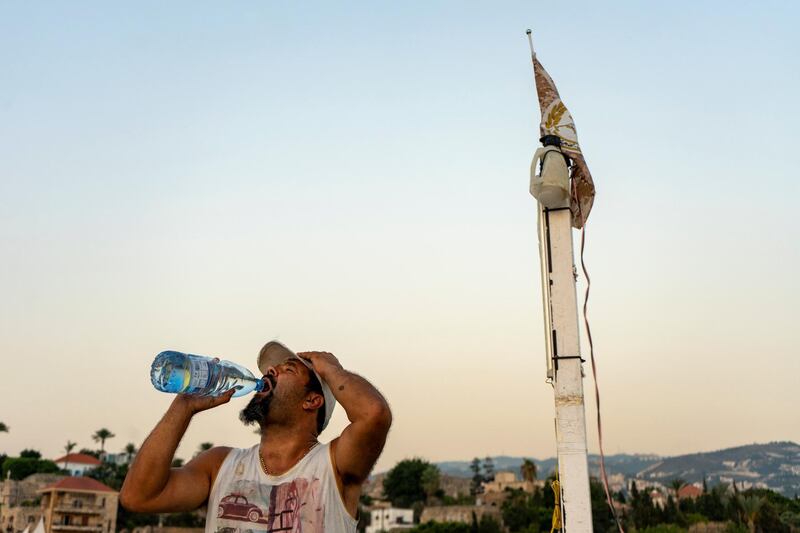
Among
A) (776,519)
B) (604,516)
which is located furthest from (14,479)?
(776,519)

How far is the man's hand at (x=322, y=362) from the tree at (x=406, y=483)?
8815 centimetres

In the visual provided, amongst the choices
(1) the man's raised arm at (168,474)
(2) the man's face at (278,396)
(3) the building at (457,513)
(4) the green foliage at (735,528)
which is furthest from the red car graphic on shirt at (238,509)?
(3) the building at (457,513)

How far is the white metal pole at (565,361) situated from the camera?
4270 millimetres

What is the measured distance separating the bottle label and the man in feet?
0.60

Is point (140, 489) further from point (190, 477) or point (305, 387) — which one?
point (305, 387)

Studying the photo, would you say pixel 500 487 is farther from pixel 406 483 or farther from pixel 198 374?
pixel 198 374

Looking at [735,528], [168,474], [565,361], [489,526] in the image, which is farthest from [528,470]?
[168,474]

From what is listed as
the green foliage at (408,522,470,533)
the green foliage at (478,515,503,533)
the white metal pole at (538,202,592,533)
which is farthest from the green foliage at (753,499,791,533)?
the white metal pole at (538,202,592,533)

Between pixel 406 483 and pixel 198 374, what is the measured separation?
90241 millimetres

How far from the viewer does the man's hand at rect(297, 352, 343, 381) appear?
10.9 feet

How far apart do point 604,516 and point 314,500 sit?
6245 centimetres

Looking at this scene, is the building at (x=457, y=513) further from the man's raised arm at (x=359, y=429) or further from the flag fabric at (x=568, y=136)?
the man's raised arm at (x=359, y=429)

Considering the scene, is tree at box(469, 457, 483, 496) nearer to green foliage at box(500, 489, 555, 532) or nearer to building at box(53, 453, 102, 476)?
green foliage at box(500, 489, 555, 532)

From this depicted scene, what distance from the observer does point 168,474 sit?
3.25 m
